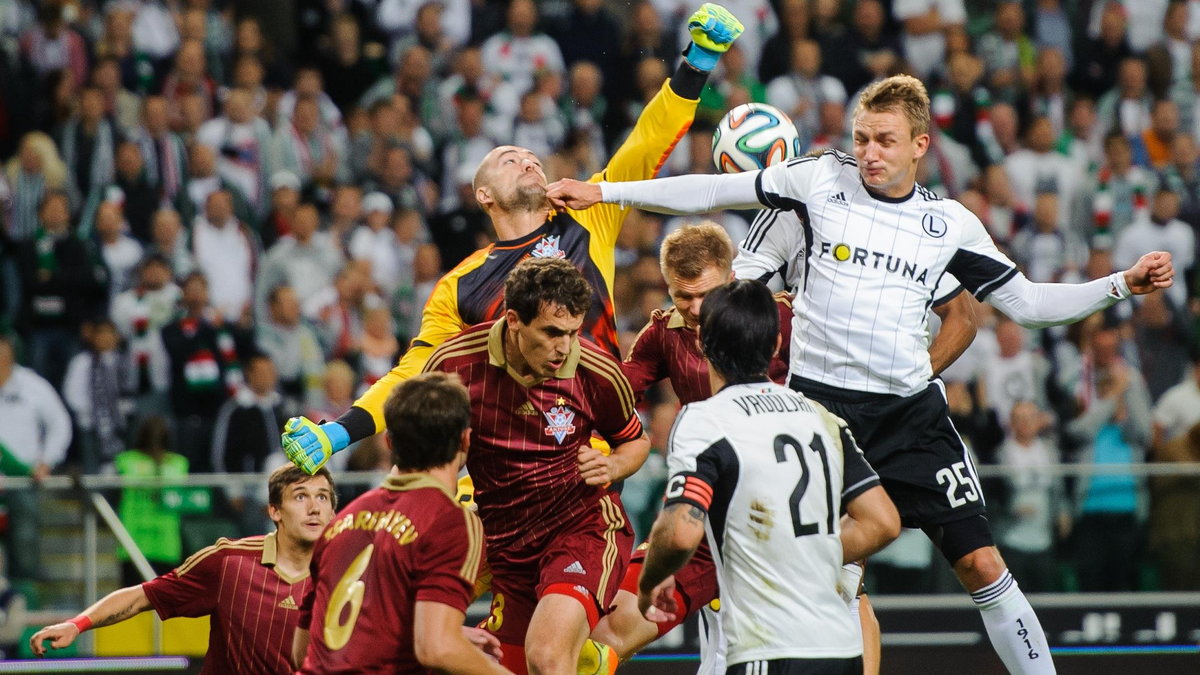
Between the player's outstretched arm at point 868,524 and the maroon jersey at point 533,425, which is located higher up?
the maroon jersey at point 533,425

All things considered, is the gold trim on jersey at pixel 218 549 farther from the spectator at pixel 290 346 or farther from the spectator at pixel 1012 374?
the spectator at pixel 1012 374

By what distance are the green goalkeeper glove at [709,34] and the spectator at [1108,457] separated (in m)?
4.69

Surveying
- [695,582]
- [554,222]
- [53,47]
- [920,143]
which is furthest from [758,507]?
[53,47]

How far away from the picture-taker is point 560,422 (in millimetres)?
6348

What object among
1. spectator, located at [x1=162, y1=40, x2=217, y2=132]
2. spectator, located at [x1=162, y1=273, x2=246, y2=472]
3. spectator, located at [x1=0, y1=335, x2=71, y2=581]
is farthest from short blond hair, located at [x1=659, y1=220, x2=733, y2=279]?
spectator, located at [x1=162, y1=40, x2=217, y2=132]

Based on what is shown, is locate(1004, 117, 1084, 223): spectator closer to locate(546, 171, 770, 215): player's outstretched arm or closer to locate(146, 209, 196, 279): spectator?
locate(146, 209, 196, 279): spectator

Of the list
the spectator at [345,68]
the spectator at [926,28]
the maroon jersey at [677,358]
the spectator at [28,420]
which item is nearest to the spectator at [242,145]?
the spectator at [345,68]

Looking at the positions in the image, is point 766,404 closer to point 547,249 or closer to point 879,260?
point 879,260

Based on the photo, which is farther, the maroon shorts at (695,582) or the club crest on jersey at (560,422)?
the maroon shorts at (695,582)

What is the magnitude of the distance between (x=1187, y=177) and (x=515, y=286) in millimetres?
9031

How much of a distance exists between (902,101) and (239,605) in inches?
125

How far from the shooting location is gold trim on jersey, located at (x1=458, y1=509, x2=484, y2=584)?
4.94 meters

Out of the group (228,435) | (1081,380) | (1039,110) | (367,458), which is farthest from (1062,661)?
(1039,110)

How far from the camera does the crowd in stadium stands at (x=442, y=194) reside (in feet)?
35.5
